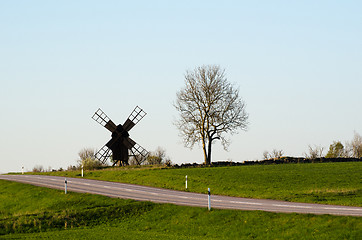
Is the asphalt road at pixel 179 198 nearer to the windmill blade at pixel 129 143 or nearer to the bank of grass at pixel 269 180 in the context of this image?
the bank of grass at pixel 269 180

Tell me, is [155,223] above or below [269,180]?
below

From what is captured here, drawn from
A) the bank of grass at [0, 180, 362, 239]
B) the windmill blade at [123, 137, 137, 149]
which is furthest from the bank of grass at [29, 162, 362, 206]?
the windmill blade at [123, 137, 137, 149]

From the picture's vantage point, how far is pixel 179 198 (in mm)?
36531

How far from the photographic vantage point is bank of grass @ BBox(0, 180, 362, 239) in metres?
23.2

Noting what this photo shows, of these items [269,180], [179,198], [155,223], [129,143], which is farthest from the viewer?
[129,143]

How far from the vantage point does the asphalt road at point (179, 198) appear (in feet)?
93.5

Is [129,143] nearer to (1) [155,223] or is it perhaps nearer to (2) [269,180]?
(2) [269,180]

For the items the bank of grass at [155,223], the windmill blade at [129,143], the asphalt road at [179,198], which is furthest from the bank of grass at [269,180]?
the windmill blade at [129,143]

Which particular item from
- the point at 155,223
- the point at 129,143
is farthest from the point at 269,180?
the point at 129,143

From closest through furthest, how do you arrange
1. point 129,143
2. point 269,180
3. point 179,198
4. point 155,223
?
1. point 155,223
2. point 179,198
3. point 269,180
4. point 129,143

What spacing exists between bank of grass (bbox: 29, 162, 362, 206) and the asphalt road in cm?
223

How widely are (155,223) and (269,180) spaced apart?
19.3 meters

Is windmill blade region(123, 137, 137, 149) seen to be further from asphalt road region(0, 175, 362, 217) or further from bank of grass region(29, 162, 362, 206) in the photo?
asphalt road region(0, 175, 362, 217)

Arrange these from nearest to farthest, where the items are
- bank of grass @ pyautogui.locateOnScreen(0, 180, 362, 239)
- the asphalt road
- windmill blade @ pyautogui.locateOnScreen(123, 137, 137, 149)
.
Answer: bank of grass @ pyautogui.locateOnScreen(0, 180, 362, 239) → the asphalt road → windmill blade @ pyautogui.locateOnScreen(123, 137, 137, 149)
